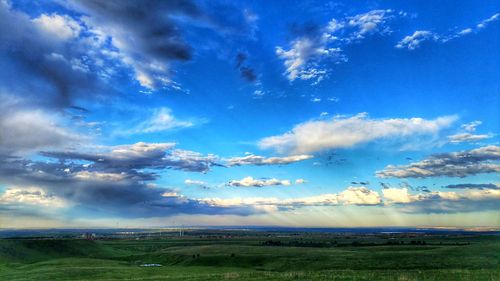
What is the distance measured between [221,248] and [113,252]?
5926cm

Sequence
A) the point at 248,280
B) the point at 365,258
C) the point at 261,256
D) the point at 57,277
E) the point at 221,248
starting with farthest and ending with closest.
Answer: the point at 221,248 → the point at 261,256 → the point at 365,258 → the point at 57,277 → the point at 248,280

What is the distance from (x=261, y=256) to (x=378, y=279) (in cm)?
10144

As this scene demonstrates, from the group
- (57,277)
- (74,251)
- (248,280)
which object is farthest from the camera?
(74,251)

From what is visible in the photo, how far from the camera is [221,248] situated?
165125mm

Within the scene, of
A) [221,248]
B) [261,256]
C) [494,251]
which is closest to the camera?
[494,251]

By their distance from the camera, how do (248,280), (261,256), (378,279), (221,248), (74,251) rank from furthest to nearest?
(74,251) < (221,248) < (261,256) < (248,280) < (378,279)

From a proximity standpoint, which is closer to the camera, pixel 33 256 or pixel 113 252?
pixel 33 256

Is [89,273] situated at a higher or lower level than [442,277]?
lower

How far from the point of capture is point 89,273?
78.6 metres

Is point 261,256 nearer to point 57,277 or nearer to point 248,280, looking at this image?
point 57,277

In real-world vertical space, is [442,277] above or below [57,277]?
above

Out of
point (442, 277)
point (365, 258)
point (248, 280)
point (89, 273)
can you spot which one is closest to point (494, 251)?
Result: point (365, 258)

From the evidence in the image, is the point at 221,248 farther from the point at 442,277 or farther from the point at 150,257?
the point at 442,277

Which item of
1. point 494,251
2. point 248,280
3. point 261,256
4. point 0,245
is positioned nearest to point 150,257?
point 261,256
